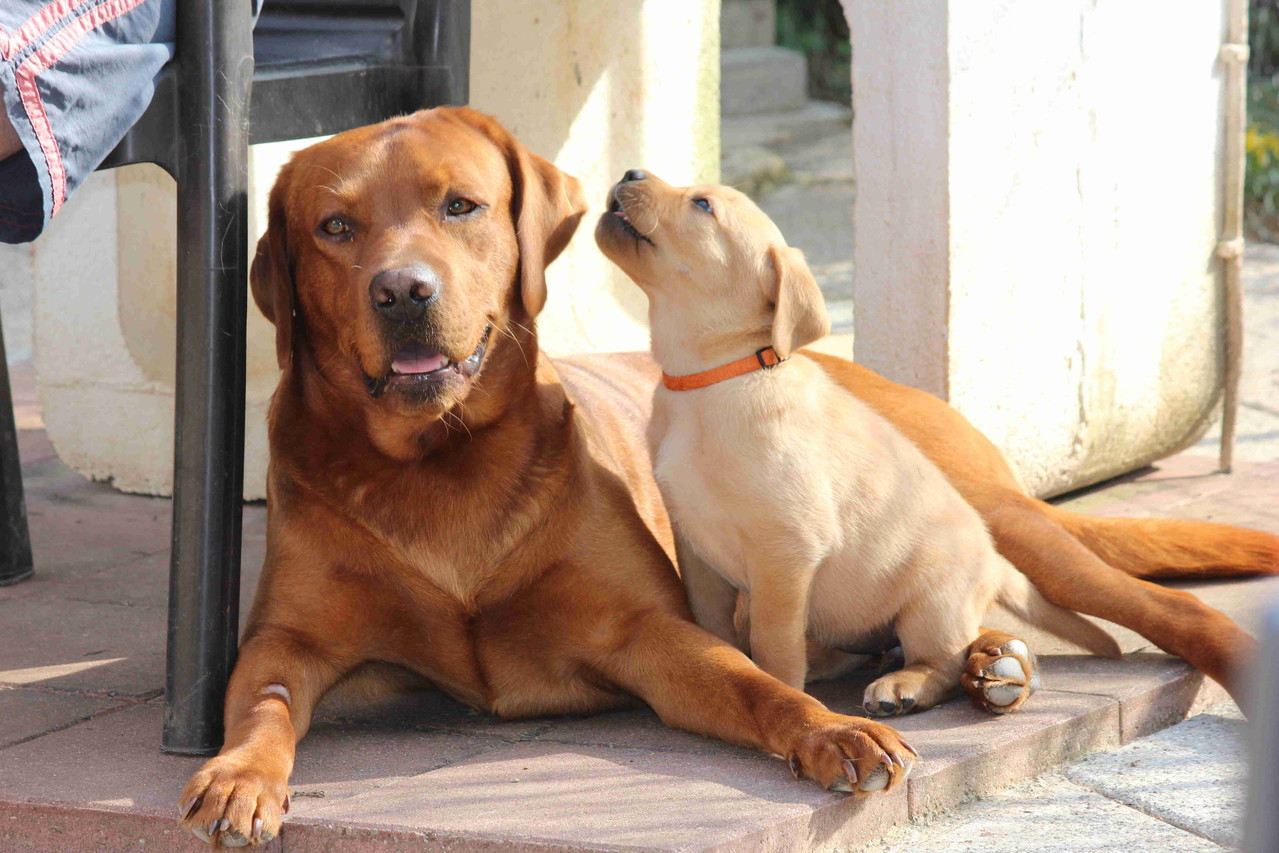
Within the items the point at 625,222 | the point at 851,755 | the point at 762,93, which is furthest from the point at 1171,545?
the point at 762,93

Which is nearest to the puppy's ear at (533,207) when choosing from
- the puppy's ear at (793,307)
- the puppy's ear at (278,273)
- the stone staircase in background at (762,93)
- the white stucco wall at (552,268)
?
the puppy's ear at (278,273)

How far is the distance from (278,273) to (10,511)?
4.68 ft

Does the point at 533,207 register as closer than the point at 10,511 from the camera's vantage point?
Yes

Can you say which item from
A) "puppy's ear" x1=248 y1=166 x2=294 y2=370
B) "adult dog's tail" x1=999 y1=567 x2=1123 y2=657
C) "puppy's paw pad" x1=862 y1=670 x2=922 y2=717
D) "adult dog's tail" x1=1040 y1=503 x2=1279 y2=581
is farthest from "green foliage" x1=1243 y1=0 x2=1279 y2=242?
"puppy's ear" x1=248 y1=166 x2=294 y2=370

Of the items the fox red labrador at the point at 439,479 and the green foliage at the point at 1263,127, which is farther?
the green foliage at the point at 1263,127

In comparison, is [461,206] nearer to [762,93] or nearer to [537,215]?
[537,215]

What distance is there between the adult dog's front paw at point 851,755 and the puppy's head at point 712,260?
700 millimetres

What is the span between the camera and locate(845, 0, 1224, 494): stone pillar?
3773mm

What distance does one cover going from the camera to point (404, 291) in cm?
252

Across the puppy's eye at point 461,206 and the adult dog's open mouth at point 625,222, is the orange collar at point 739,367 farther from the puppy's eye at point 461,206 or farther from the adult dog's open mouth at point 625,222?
the puppy's eye at point 461,206

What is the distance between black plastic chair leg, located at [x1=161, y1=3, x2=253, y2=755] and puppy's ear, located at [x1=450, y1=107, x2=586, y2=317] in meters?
0.55

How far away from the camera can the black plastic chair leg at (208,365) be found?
2.46m

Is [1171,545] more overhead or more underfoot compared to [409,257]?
more underfoot

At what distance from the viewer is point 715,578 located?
9.56ft
